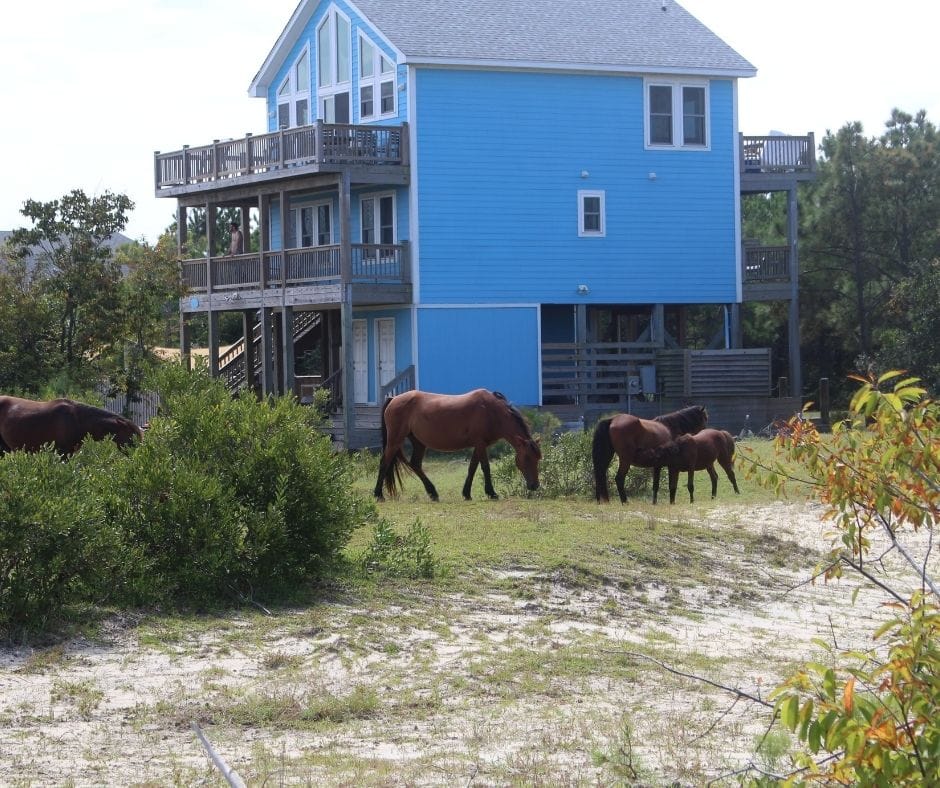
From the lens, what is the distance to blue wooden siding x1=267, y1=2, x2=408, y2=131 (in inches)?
1345

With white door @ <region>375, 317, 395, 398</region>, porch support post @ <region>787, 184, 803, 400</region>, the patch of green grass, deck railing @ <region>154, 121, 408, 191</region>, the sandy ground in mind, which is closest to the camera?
the sandy ground

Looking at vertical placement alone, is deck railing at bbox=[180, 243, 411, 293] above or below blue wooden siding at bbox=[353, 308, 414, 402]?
above

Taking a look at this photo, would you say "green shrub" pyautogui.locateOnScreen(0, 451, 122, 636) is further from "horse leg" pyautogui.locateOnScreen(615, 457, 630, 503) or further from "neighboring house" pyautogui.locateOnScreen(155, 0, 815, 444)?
"neighboring house" pyautogui.locateOnScreen(155, 0, 815, 444)

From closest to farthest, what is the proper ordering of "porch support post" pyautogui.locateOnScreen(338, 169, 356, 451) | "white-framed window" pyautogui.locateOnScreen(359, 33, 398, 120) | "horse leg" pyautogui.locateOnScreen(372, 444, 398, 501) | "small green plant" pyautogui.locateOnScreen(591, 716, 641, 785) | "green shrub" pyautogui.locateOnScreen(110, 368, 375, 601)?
"small green plant" pyautogui.locateOnScreen(591, 716, 641, 785)
"green shrub" pyautogui.locateOnScreen(110, 368, 375, 601)
"horse leg" pyautogui.locateOnScreen(372, 444, 398, 501)
"porch support post" pyautogui.locateOnScreen(338, 169, 356, 451)
"white-framed window" pyautogui.locateOnScreen(359, 33, 398, 120)

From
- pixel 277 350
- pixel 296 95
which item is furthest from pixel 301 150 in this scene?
pixel 277 350

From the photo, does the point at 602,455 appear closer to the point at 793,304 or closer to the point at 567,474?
the point at 567,474

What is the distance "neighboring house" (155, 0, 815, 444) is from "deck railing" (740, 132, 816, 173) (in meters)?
0.06

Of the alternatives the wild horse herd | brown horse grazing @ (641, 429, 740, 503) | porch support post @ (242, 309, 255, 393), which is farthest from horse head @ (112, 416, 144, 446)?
porch support post @ (242, 309, 255, 393)

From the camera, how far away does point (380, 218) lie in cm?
3522

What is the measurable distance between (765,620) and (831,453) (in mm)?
6644

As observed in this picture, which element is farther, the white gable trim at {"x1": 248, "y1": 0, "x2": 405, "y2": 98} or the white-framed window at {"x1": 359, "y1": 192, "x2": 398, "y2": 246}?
the white gable trim at {"x1": 248, "y1": 0, "x2": 405, "y2": 98}

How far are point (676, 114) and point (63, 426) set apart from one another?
22.5 metres

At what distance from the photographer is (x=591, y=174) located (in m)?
35.3

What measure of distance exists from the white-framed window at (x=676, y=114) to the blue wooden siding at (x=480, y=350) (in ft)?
Result: 18.1
